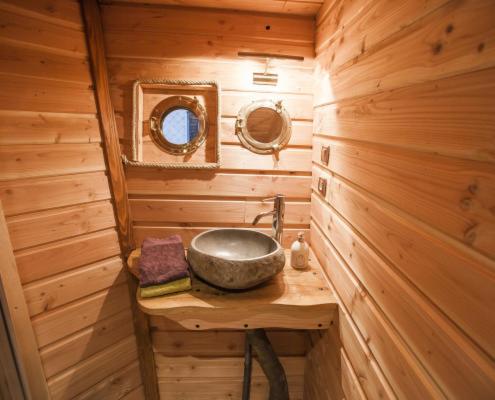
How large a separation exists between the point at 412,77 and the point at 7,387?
1893 millimetres

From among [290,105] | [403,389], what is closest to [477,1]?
[403,389]

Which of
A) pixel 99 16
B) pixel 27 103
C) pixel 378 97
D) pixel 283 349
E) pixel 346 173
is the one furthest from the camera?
pixel 283 349

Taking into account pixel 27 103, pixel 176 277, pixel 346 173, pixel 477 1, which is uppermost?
pixel 477 1

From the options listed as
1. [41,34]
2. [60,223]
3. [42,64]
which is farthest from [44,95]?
[60,223]

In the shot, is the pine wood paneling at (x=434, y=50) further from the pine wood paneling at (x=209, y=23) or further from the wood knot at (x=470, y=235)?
the pine wood paneling at (x=209, y=23)

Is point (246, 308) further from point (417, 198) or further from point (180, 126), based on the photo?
point (180, 126)

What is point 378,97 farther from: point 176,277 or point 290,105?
point 176,277

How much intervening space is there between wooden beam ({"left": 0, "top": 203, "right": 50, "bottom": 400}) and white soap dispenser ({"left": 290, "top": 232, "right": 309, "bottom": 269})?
1.18m

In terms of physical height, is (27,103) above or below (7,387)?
above

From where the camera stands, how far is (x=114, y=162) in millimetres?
1468

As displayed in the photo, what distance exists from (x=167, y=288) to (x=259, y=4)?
1.40 metres

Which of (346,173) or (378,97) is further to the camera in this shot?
(346,173)

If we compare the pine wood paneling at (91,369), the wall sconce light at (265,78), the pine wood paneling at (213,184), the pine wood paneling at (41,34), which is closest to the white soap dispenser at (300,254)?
the pine wood paneling at (213,184)

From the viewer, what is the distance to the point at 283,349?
1768 millimetres
